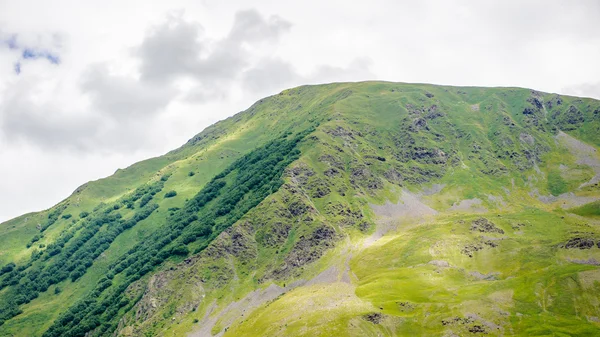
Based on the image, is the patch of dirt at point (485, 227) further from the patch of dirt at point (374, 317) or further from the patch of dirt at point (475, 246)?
the patch of dirt at point (374, 317)

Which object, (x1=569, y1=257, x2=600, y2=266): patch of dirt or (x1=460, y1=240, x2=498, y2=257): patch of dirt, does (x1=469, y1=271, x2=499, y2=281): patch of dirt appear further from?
(x1=569, y1=257, x2=600, y2=266): patch of dirt

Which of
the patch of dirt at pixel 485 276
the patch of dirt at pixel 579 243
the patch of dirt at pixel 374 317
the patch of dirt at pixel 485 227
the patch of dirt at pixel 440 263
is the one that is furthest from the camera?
the patch of dirt at pixel 485 227

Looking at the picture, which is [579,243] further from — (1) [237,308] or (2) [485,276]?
(1) [237,308]

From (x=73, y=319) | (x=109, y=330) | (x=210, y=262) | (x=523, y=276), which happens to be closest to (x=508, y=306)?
(x=523, y=276)

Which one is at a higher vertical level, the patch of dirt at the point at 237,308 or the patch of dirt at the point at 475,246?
the patch of dirt at the point at 237,308

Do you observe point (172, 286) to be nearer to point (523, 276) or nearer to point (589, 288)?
point (523, 276)

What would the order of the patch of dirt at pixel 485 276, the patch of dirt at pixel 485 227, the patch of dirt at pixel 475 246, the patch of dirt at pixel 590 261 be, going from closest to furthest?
the patch of dirt at pixel 590 261, the patch of dirt at pixel 485 276, the patch of dirt at pixel 475 246, the patch of dirt at pixel 485 227

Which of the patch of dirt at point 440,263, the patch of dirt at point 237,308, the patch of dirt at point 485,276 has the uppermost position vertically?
the patch of dirt at point 237,308

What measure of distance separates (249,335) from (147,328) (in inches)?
2028

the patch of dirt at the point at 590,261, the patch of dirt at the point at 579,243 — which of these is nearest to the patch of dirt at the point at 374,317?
the patch of dirt at the point at 590,261

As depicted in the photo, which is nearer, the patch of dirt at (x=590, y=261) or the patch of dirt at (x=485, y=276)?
the patch of dirt at (x=590, y=261)

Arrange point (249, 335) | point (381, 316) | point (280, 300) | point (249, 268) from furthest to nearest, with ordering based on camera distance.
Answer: point (249, 268) < point (280, 300) < point (249, 335) < point (381, 316)

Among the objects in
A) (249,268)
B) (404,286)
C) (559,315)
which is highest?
(249,268)

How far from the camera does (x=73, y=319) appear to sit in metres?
200
